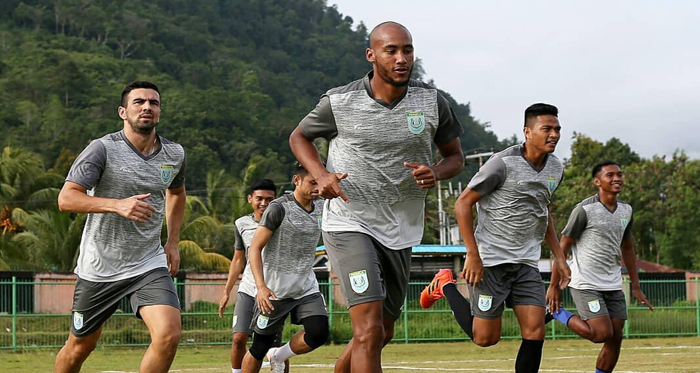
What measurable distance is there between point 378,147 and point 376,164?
11cm

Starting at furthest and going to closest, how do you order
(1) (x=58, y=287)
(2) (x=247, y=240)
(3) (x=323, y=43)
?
(3) (x=323, y=43) → (1) (x=58, y=287) → (2) (x=247, y=240)

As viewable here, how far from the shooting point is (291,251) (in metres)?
11.0

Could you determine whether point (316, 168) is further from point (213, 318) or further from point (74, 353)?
point (213, 318)

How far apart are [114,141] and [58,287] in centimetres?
1797

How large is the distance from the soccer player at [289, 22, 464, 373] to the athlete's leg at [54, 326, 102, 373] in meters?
1.99

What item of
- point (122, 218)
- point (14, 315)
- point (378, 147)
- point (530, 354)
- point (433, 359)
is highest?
point (378, 147)

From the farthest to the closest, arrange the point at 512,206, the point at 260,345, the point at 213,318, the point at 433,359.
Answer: the point at 213,318 → the point at 433,359 → the point at 260,345 → the point at 512,206

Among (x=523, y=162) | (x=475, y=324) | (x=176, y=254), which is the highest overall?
(x=523, y=162)

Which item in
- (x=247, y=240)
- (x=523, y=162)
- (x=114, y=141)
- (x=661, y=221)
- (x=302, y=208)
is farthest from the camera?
(x=661, y=221)

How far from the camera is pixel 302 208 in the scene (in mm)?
10984

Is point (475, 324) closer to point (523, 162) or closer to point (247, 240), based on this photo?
point (523, 162)

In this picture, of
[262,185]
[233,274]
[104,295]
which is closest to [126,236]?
[104,295]

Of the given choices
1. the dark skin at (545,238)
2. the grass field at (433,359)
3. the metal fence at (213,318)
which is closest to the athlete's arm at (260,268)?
the dark skin at (545,238)

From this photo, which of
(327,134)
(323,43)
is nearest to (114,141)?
(327,134)
